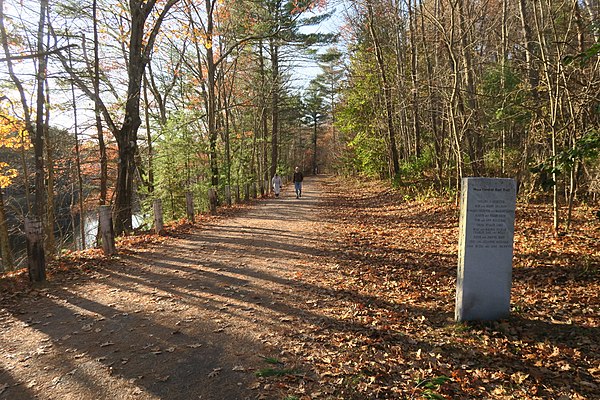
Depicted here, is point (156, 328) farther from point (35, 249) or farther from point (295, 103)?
point (295, 103)

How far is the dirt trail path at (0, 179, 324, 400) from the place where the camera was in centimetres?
322

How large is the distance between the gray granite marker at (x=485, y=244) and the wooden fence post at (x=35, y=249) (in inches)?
268

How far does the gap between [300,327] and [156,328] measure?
1.86 metres

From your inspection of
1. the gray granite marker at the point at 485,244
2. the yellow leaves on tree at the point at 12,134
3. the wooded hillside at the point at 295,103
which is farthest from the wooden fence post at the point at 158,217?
the gray granite marker at the point at 485,244

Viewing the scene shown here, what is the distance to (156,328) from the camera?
4.32 meters

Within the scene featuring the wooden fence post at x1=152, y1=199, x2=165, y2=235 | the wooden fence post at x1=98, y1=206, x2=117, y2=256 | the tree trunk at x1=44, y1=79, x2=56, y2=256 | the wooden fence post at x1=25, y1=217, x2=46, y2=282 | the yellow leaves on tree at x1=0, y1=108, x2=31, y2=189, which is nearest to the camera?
the wooden fence post at x1=25, y1=217, x2=46, y2=282

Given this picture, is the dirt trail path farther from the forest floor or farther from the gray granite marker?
the gray granite marker

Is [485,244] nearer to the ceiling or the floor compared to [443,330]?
nearer to the ceiling

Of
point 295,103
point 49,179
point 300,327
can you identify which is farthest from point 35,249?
point 295,103

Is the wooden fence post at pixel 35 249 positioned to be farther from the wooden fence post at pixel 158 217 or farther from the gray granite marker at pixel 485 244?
the gray granite marker at pixel 485 244

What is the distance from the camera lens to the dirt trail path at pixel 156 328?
3223 millimetres

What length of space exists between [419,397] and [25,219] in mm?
6538

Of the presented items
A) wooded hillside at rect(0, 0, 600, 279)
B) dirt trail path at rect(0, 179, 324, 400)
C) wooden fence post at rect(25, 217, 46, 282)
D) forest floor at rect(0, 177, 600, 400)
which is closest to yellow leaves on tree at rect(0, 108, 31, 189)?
wooded hillside at rect(0, 0, 600, 279)

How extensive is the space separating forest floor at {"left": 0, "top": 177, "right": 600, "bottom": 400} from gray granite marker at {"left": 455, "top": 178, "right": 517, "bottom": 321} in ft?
1.15
